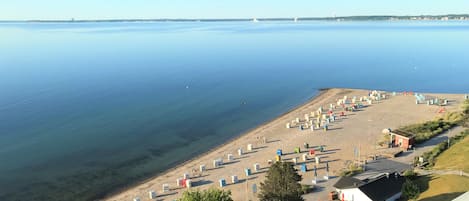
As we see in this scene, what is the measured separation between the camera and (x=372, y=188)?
26875 mm

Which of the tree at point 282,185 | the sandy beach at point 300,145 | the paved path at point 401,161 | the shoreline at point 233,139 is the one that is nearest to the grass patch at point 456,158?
the paved path at point 401,161

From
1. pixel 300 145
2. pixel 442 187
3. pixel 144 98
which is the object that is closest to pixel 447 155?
pixel 442 187

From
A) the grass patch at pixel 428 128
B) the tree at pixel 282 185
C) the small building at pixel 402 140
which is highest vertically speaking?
the grass patch at pixel 428 128

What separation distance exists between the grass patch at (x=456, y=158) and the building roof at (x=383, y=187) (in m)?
4.94

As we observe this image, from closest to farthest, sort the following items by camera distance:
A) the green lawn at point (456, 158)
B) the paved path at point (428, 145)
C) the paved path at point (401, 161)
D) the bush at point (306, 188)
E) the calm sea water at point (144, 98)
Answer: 1. the bush at point (306, 188)
2. the green lawn at point (456, 158)
3. the paved path at point (401, 161)
4. the paved path at point (428, 145)
5. the calm sea water at point (144, 98)

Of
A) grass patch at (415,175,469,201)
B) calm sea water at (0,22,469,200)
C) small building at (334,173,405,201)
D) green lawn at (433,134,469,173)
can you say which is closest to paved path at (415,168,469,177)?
green lawn at (433,134,469,173)

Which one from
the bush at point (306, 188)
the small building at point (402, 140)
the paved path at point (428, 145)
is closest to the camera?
the bush at point (306, 188)

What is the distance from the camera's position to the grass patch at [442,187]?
980 inches

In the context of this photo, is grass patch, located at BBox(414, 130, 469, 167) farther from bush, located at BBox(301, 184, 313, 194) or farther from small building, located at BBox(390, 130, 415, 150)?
bush, located at BBox(301, 184, 313, 194)

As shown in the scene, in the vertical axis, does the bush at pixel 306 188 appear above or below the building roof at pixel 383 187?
below

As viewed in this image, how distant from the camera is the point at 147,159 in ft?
132

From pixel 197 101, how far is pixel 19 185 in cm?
3290

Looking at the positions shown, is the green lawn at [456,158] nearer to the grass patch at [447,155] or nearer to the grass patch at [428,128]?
the grass patch at [447,155]

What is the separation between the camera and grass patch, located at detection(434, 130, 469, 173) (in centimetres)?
3015
